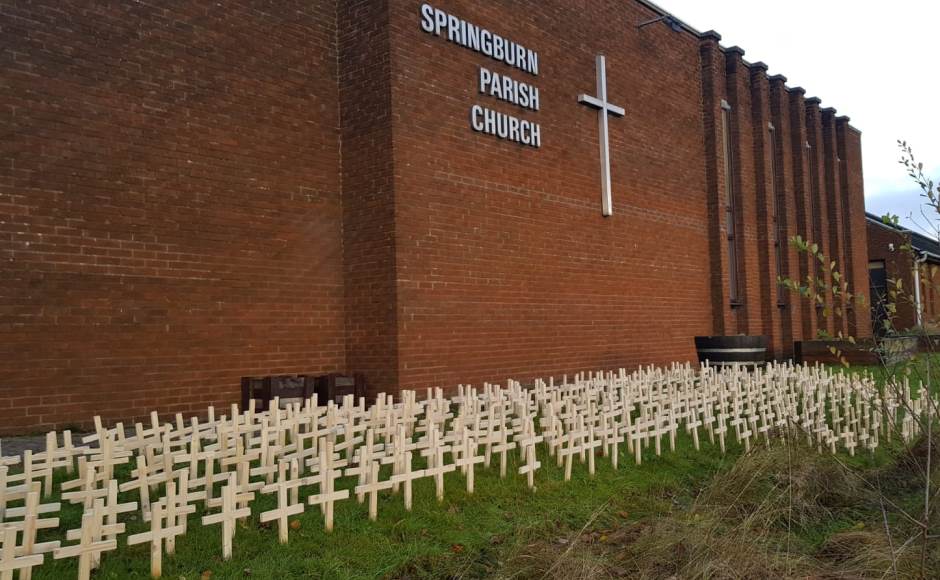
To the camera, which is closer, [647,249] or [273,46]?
[273,46]

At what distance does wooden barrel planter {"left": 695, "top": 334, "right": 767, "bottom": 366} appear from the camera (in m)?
14.3

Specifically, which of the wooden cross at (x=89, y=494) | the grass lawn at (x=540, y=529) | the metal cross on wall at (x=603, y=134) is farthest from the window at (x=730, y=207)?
the wooden cross at (x=89, y=494)

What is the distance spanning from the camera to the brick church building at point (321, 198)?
838 cm

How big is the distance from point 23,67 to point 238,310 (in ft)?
11.5

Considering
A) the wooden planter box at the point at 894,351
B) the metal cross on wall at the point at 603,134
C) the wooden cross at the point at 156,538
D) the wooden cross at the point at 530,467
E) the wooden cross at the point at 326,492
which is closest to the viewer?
the wooden cross at the point at 156,538

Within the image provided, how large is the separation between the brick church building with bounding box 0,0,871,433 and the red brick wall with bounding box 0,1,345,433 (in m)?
0.02

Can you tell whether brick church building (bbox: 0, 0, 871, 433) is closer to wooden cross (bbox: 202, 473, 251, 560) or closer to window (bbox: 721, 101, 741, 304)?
window (bbox: 721, 101, 741, 304)

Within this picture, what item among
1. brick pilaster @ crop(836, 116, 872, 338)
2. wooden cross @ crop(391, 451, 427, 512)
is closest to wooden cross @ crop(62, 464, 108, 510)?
wooden cross @ crop(391, 451, 427, 512)

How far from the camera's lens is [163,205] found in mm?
9156

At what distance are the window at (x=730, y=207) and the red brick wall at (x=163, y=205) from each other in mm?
11459

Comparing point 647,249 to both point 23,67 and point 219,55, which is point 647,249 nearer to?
point 219,55

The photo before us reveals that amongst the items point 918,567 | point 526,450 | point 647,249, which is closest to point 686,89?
point 647,249

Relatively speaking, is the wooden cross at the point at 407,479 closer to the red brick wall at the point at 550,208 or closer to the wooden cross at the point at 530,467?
the wooden cross at the point at 530,467

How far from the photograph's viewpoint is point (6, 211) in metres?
8.01
